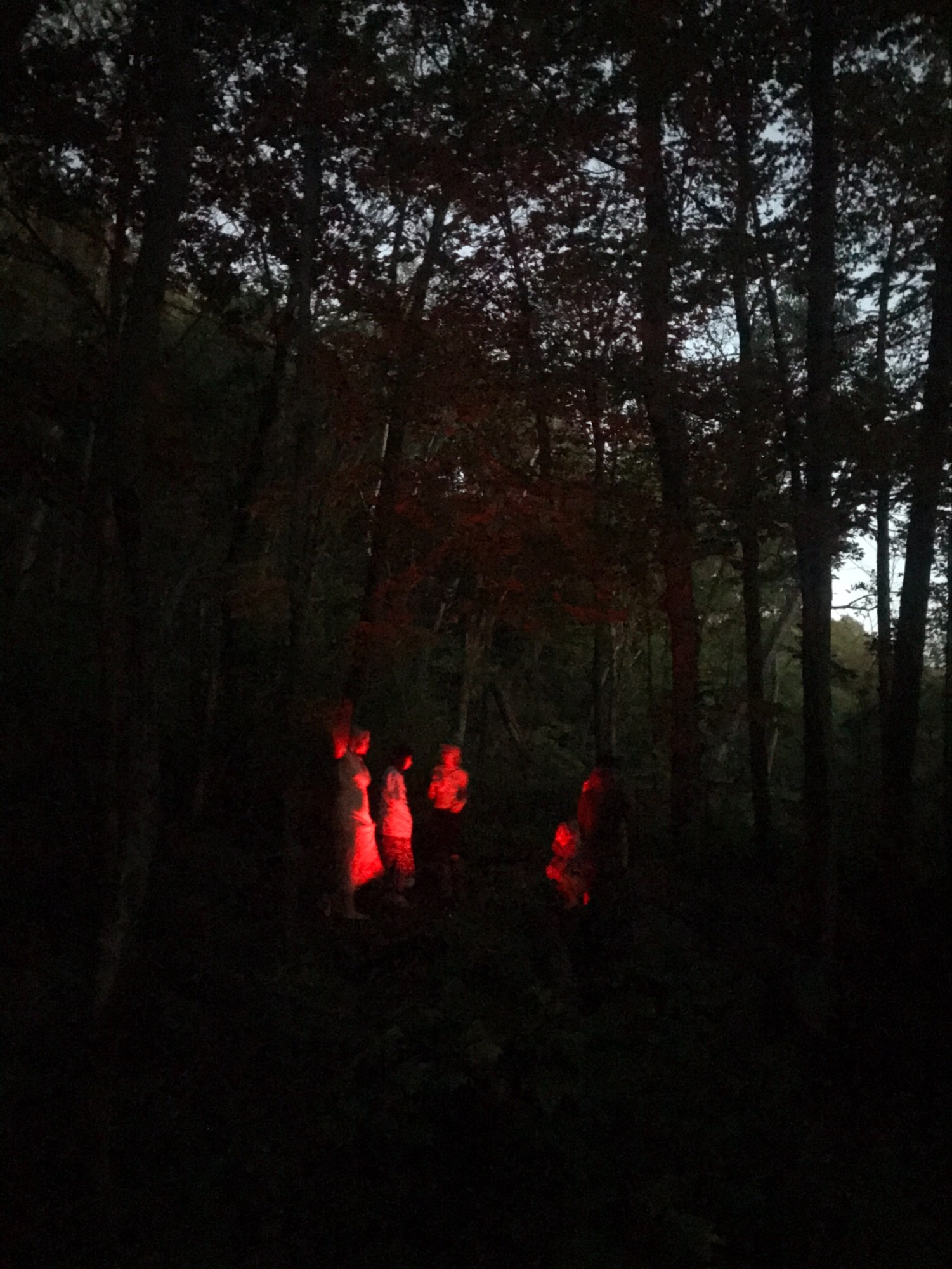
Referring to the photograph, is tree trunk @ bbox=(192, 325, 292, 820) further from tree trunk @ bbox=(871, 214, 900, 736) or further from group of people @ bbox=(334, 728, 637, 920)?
tree trunk @ bbox=(871, 214, 900, 736)

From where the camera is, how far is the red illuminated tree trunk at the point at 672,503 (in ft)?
46.7

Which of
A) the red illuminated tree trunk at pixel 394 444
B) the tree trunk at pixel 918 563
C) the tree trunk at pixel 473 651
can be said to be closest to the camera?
the tree trunk at pixel 918 563

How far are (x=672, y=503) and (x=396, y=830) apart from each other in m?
6.95

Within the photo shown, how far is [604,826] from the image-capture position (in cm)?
1052

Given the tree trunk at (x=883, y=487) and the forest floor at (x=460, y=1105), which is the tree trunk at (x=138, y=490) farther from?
the tree trunk at (x=883, y=487)

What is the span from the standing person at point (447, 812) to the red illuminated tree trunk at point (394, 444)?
338 cm

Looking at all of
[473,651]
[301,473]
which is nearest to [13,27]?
[301,473]

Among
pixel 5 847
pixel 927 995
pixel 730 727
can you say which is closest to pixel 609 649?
pixel 730 727

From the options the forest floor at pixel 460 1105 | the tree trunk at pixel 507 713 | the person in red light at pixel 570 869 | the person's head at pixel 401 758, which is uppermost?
the tree trunk at pixel 507 713

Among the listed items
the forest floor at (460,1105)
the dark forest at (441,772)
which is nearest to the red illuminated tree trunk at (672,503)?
the dark forest at (441,772)

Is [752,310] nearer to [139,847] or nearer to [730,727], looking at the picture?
[730,727]

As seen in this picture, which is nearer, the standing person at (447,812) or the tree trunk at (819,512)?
the tree trunk at (819,512)

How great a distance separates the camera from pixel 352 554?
26812 millimetres

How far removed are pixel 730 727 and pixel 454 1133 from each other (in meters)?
16.8
